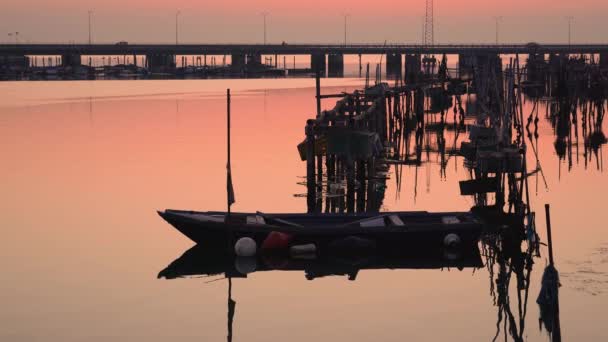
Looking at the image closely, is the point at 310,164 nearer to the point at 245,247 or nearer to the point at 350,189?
the point at 350,189

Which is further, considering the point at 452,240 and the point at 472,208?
the point at 472,208

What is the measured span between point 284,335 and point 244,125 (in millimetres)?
65824

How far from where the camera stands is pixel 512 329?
2736cm

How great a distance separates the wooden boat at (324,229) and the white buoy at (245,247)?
0.17 metres

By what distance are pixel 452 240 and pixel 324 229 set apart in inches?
134

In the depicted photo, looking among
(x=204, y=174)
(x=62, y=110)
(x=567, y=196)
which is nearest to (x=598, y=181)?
(x=567, y=196)

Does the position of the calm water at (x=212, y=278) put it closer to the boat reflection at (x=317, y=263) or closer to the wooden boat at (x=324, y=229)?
the boat reflection at (x=317, y=263)

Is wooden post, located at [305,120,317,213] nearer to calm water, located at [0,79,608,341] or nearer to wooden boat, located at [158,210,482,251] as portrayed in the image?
calm water, located at [0,79,608,341]

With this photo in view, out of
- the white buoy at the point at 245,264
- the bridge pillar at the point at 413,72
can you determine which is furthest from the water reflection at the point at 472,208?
the bridge pillar at the point at 413,72

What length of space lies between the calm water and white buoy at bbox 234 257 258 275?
0.54 metres

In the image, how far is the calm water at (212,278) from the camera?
91.1ft

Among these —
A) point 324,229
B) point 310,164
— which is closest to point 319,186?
point 310,164

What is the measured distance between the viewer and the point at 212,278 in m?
32.4

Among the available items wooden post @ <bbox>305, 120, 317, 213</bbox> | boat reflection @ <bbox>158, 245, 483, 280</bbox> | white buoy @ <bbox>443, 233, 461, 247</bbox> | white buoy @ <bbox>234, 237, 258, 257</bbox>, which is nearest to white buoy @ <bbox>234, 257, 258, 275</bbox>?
boat reflection @ <bbox>158, 245, 483, 280</bbox>
